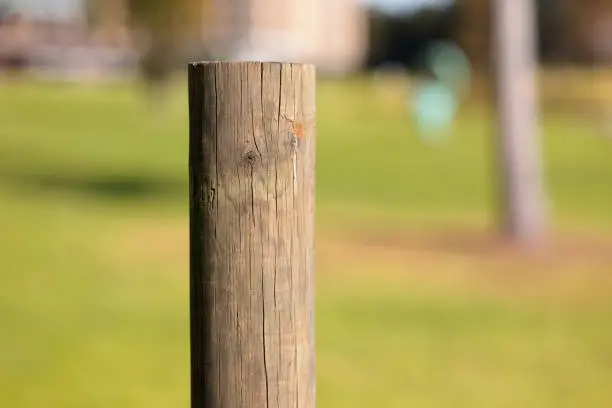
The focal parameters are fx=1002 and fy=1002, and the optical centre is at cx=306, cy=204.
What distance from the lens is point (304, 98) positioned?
2381mm

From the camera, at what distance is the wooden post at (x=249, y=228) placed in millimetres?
2340

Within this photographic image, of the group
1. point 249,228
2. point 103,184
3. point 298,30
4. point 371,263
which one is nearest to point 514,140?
point 371,263

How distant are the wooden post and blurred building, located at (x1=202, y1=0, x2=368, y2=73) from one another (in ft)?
216

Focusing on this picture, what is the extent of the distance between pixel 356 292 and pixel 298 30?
69.8 metres

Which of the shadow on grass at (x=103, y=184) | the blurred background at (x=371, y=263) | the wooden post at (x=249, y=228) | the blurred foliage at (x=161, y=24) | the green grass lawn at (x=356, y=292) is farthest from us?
the blurred foliage at (x=161, y=24)

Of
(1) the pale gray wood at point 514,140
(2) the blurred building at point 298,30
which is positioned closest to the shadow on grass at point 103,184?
(1) the pale gray wood at point 514,140

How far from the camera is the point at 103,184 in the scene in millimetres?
16531

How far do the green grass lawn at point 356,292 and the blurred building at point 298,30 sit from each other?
52551mm

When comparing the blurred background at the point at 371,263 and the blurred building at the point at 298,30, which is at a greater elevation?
the blurred building at the point at 298,30

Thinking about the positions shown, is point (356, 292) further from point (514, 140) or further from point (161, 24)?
point (161, 24)

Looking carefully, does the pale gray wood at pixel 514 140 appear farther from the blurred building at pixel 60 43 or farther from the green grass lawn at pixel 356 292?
the blurred building at pixel 60 43

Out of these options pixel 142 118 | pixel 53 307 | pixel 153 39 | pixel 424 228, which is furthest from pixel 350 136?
pixel 53 307

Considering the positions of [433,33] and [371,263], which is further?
[433,33]

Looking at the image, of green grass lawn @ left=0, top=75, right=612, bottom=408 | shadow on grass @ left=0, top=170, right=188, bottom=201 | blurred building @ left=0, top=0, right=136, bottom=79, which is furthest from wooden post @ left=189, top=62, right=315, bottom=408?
blurred building @ left=0, top=0, right=136, bottom=79
